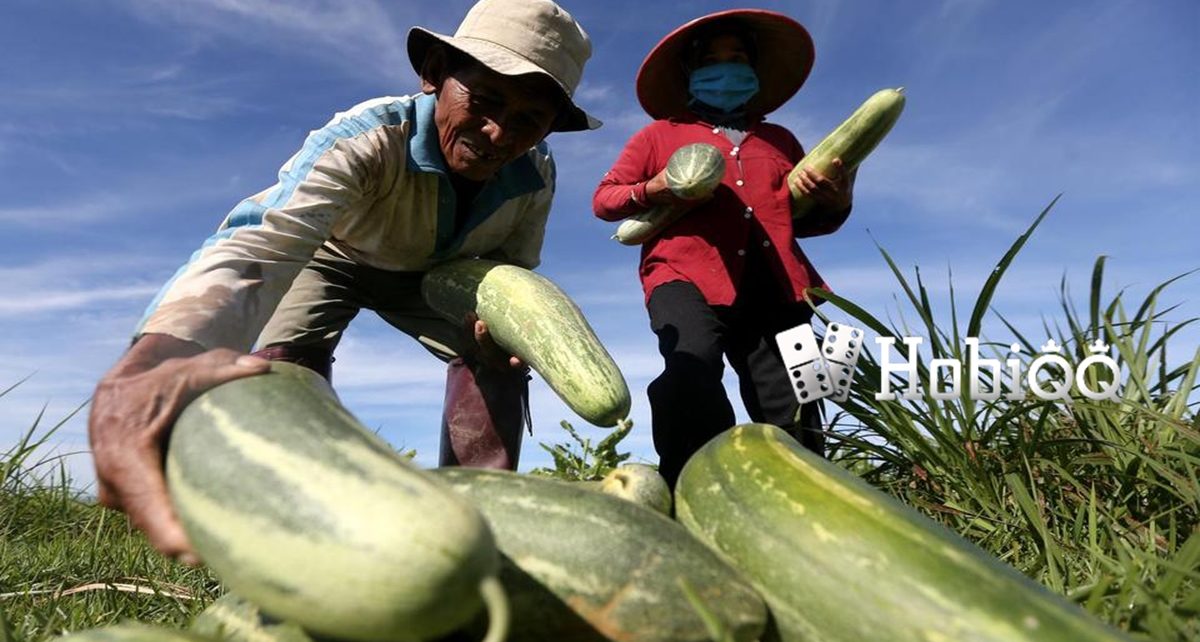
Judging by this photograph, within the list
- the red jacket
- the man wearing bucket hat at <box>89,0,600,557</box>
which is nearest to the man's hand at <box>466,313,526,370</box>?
the man wearing bucket hat at <box>89,0,600,557</box>

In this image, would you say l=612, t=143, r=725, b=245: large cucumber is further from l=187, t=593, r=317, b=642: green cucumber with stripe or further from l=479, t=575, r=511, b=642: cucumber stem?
l=479, t=575, r=511, b=642: cucumber stem

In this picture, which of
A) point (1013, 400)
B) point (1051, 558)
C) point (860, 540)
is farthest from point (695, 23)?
point (860, 540)

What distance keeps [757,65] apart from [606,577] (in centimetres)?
453

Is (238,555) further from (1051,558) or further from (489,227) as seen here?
(489,227)

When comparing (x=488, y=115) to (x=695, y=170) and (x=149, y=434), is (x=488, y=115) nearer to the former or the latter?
(x=695, y=170)

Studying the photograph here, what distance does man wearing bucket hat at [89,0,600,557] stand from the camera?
1.74 meters

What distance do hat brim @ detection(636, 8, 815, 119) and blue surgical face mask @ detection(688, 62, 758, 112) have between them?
25 cm

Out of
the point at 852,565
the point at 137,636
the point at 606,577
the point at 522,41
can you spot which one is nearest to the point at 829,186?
the point at 522,41

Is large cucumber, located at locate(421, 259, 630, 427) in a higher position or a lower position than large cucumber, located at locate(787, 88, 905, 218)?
lower

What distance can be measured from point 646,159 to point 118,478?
12.2 ft

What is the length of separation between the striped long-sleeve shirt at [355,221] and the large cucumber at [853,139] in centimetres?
147

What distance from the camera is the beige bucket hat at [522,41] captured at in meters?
3.65

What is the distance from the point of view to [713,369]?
4.39 meters

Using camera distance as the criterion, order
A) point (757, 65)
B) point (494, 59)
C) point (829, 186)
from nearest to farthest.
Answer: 1. point (494, 59)
2. point (829, 186)
3. point (757, 65)
